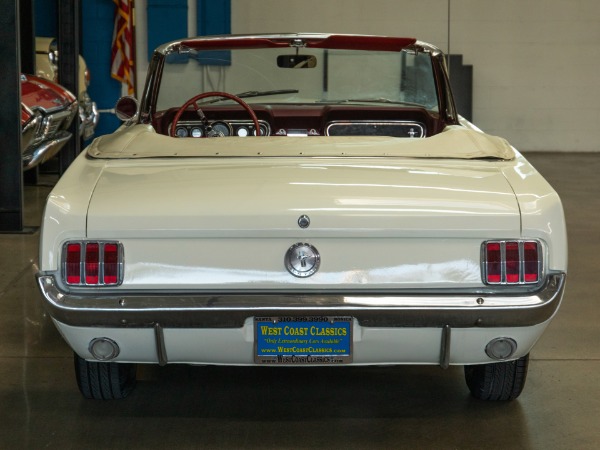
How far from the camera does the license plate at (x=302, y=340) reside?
10.4ft

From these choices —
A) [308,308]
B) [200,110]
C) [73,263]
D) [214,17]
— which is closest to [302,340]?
[308,308]

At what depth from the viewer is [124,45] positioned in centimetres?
1375

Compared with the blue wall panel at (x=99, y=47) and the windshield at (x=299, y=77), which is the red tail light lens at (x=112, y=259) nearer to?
the windshield at (x=299, y=77)

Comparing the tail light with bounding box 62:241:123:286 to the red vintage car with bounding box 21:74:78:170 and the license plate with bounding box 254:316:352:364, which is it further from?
the red vintage car with bounding box 21:74:78:170

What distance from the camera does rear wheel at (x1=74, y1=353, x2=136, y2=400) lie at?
3691mm

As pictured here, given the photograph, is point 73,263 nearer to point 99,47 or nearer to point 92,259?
point 92,259

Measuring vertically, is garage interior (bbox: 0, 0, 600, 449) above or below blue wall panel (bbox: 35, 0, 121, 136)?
below

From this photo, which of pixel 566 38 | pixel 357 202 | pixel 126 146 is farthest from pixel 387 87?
pixel 566 38

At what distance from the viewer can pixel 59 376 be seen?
420cm

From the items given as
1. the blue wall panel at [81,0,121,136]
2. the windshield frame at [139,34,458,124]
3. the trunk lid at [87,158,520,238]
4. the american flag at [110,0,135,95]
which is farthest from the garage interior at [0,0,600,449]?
the blue wall panel at [81,0,121,136]

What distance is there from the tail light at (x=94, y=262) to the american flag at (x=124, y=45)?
10.7 metres

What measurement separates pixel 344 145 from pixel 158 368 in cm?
119

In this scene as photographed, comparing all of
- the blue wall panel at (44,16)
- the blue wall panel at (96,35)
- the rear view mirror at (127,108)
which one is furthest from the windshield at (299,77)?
the blue wall panel at (44,16)

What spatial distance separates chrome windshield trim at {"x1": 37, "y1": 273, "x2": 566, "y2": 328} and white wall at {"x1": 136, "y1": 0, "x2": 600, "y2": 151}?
1125 cm
